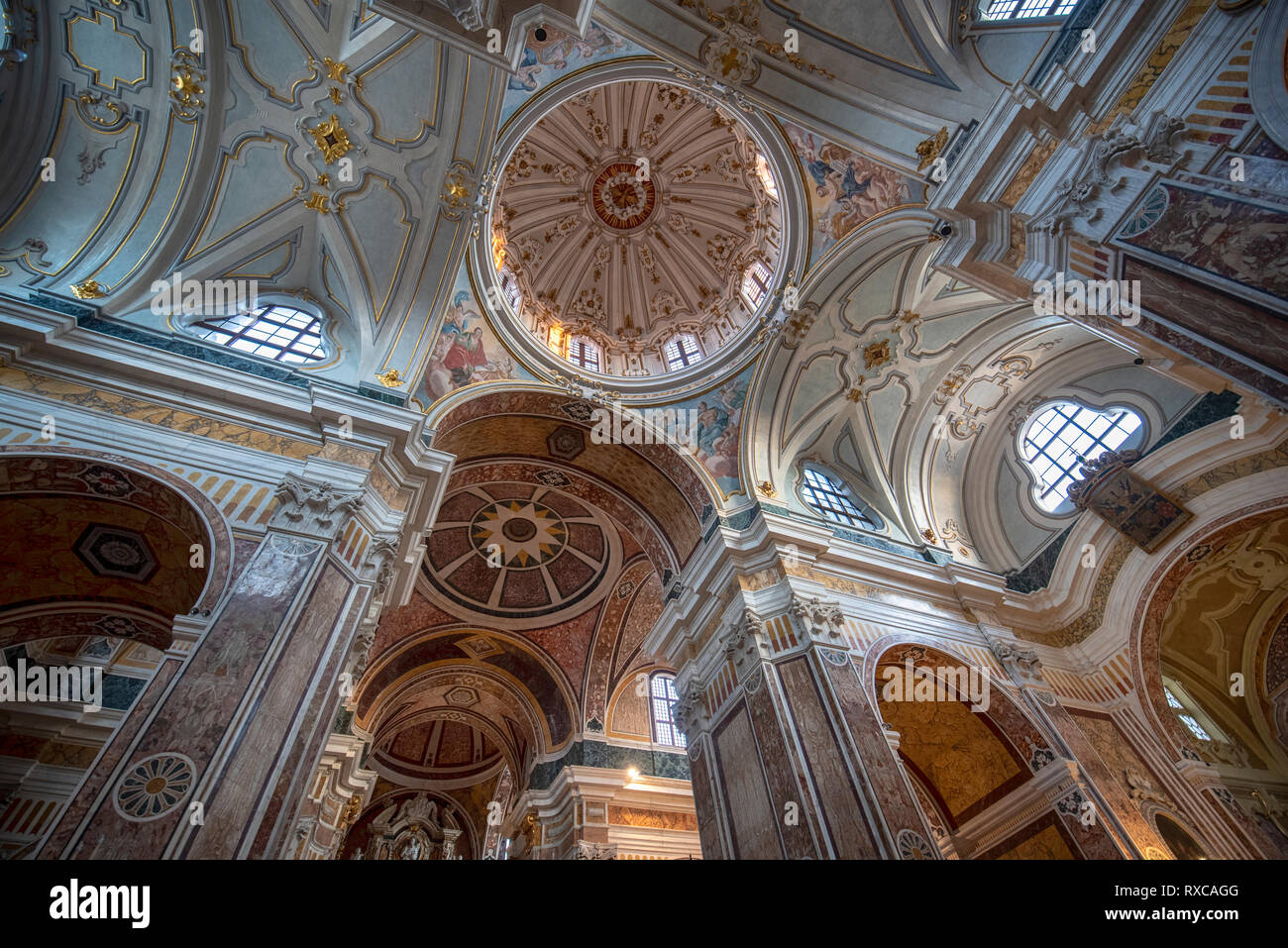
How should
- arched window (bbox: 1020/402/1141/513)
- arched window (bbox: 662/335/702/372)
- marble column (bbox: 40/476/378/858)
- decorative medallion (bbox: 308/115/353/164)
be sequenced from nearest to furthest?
1. marble column (bbox: 40/476/378/858)
2. decorative medallion (bbox: 308/115/353/164)
3. arched window (bbox: 1020/402/1141/513)
4. arched window (bbox: 662/335/702/372)

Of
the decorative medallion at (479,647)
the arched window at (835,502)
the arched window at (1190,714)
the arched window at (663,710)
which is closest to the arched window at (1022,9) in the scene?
the arched window at (835,502)

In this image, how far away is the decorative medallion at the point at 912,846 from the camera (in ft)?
20.6

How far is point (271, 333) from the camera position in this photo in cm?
923

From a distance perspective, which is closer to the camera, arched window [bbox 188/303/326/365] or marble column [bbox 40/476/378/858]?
marble column [bbox 40/476/378/858]

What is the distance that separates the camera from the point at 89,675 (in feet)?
31.5

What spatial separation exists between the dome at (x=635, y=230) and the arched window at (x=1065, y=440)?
6.28 m

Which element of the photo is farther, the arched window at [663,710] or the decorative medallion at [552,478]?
the arched window at [663,710]

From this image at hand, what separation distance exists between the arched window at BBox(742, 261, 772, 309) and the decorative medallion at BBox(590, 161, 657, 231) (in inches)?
143

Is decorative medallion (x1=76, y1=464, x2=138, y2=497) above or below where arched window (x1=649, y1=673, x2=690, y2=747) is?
below

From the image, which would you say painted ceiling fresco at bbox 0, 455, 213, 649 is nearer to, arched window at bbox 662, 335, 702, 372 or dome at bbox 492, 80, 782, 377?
dome at bbox 492, 80, 782, 377

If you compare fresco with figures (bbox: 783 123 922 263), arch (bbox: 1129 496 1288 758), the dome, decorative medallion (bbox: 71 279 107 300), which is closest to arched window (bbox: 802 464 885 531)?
the dome

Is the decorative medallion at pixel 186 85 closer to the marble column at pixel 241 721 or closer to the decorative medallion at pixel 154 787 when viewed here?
the marble column at pixel 241 721

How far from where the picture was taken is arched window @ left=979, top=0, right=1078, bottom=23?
21.5 ft
